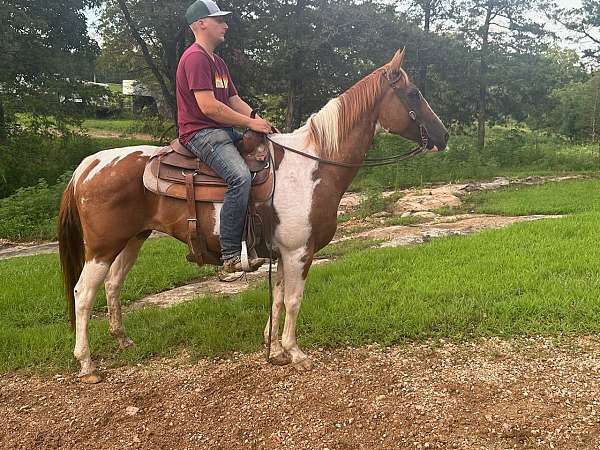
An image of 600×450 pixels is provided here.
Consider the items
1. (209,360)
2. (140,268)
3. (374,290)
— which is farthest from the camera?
(140,268)

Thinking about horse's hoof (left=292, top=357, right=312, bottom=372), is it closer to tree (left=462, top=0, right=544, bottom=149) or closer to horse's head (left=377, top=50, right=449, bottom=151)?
horse's head (left=377, top=50, right=449, bottom=151)

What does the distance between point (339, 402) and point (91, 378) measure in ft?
6.46

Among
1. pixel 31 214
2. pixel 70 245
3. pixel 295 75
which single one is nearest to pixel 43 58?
pixel 31 214

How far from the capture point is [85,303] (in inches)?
157

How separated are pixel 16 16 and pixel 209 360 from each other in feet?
42.4

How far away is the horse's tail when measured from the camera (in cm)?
420

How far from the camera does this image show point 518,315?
461 cm

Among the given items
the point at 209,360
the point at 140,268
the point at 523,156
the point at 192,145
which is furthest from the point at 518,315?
the point at 523,156

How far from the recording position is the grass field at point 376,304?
14.4ft

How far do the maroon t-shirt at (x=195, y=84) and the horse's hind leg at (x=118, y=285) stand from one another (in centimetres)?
117

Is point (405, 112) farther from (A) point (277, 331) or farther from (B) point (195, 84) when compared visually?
(A) point (277, 331)

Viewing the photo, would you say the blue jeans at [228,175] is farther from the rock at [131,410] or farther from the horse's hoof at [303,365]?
the rock at [131,410]

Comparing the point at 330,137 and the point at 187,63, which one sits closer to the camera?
the point at 187,63

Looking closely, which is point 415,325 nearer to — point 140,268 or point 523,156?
point 140,268
